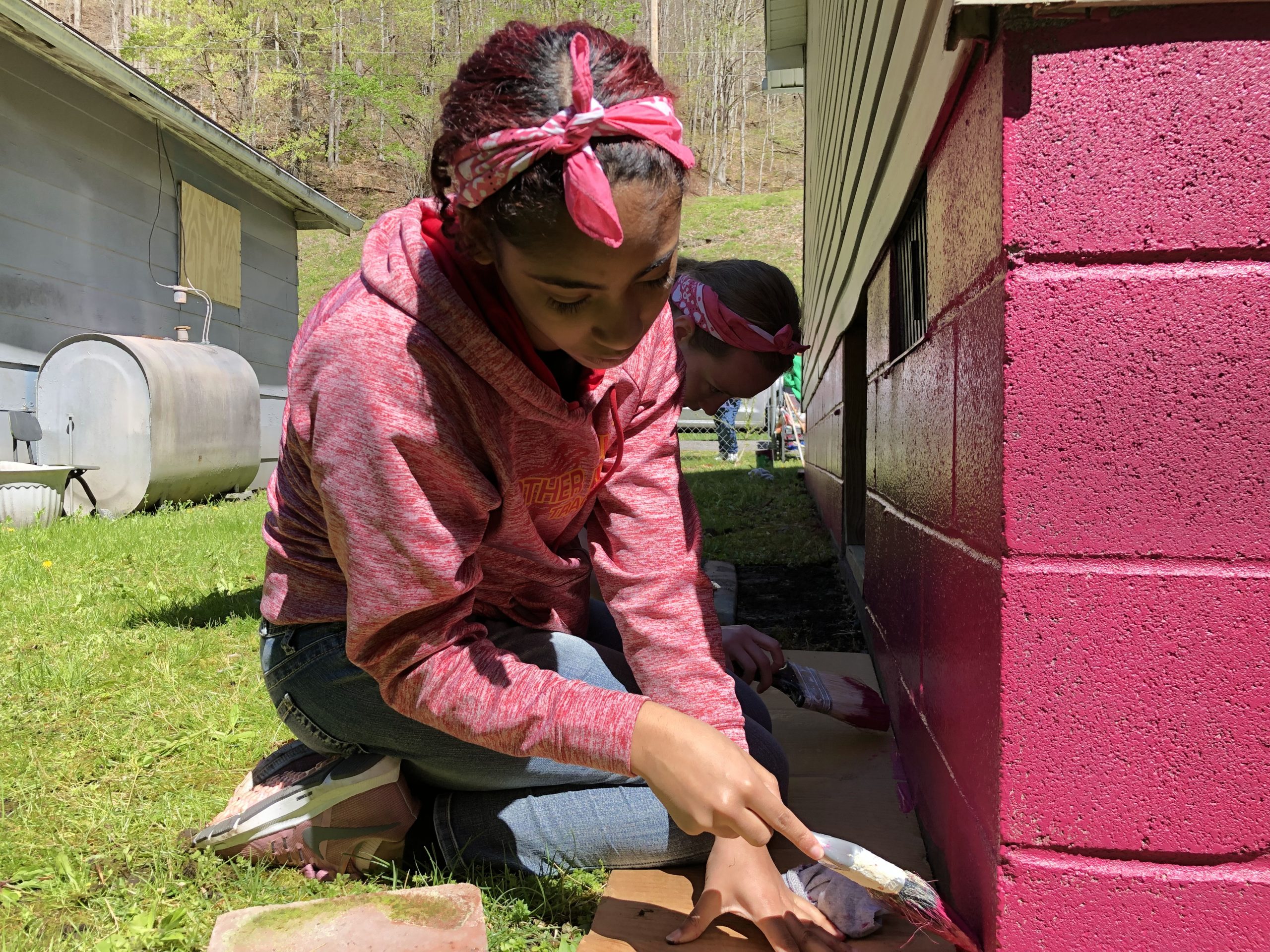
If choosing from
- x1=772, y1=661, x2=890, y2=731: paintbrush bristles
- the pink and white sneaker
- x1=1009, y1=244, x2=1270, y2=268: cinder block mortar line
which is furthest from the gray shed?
x1=1009, y1=244, x2=1270, y2=268: cinder block mortar line

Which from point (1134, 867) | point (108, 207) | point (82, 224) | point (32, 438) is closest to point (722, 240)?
point (108, 207)

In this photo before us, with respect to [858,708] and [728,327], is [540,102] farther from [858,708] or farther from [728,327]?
[858,708]

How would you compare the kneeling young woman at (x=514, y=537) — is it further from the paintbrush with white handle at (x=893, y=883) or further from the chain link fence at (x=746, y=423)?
the chain link fence at (x=746, y=423)

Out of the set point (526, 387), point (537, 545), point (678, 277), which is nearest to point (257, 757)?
point (537, 545)

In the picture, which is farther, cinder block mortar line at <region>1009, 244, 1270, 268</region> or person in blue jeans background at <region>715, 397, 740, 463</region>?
person in blue jeans background at <region>715, 397, 740, 463</region>

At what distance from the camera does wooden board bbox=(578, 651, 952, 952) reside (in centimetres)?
167

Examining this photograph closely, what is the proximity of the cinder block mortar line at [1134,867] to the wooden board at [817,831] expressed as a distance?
361 mm

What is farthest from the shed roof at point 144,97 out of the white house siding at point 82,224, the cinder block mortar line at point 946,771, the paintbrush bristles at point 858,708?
the cinder block mortar line at point 946,771

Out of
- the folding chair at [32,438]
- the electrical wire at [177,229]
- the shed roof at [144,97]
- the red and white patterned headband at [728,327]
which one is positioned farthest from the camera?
the electrical wire at [177,229]

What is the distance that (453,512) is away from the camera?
1542 millimetres

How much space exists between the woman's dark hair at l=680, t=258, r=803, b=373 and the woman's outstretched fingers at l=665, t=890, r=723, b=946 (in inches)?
65.0

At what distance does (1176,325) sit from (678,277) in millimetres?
2039

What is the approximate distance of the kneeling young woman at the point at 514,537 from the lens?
1.28 metres

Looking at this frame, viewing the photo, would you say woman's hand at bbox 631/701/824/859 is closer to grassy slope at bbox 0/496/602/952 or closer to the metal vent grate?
grassy slope at bbox 0/496/602/952
